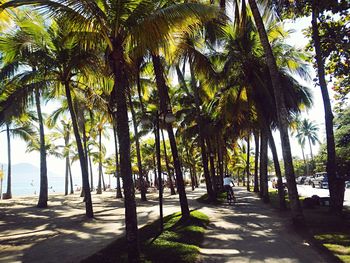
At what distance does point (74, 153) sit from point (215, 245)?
4059 cm

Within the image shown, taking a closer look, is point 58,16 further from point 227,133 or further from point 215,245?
point 227,133

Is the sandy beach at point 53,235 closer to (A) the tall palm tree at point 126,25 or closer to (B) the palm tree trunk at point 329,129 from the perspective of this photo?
(A) the tall palm tree at point 126,25

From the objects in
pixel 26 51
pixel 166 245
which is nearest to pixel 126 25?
pixel 166 245

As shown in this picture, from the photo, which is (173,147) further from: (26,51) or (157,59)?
(26,51)

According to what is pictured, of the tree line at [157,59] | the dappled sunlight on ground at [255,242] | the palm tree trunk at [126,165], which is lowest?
the dappled sunlight on ground at [255,242]

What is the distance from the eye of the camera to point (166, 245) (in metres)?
8.74

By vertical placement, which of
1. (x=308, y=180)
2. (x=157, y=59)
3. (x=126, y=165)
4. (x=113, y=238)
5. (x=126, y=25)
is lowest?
(x=113, y=238)

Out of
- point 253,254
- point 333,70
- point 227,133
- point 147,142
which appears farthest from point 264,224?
point 147,142

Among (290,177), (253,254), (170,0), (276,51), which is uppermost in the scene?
(276,51)

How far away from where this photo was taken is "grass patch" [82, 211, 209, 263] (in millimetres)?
7578

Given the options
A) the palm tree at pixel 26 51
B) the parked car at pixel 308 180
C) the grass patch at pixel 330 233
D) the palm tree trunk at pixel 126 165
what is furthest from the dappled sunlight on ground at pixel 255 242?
the parked car at pixel 308 180

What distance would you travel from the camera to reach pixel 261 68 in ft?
61.4

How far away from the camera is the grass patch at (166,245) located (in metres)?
7.58

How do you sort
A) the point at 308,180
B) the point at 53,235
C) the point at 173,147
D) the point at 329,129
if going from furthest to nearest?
the point at 308,180 < the point at 173,147 < the point at 329,129 < the point at 53,235
